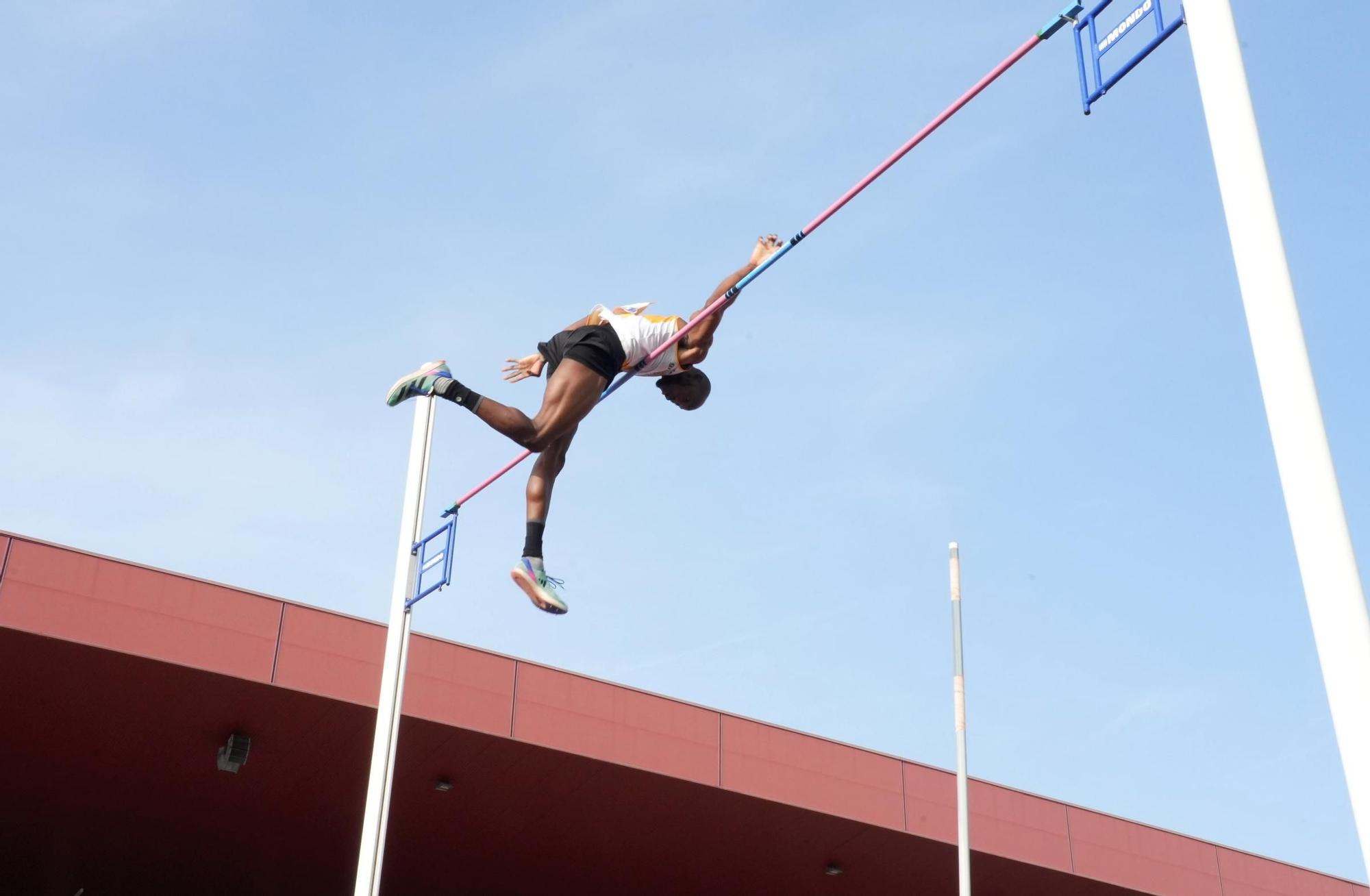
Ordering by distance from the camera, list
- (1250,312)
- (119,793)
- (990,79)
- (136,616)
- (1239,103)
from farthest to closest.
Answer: (119,793) → (136,616) → (990,79) → (1239,103) → (1250,312)

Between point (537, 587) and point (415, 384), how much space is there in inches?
Result: 48.4

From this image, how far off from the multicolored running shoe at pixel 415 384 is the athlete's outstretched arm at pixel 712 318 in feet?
4.39

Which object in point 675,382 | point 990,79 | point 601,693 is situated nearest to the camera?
point 990,79

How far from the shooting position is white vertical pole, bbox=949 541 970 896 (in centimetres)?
1355

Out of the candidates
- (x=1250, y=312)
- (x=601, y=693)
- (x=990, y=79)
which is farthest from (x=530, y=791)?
(x=1250, y=312)

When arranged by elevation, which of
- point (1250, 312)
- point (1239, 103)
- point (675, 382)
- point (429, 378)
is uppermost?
point (675, 382)

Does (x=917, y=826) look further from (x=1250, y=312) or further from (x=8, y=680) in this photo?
(x=1250, y=312)

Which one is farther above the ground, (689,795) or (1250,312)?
(689,795)

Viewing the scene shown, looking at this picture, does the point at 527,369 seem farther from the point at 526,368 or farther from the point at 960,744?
the point at 960,744

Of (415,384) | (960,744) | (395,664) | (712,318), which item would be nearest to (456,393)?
(415,384)

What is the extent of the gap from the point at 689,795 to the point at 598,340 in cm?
702

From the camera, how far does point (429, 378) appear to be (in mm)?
7266

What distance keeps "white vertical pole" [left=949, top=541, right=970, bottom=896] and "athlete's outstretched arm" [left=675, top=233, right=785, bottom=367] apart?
7.05 meters

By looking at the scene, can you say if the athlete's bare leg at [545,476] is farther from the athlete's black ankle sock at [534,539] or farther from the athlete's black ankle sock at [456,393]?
the athlete's black ankle sock at [456,393]
